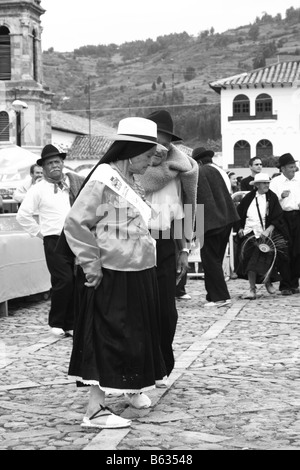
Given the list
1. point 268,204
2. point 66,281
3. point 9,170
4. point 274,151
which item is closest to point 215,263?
point 268,204

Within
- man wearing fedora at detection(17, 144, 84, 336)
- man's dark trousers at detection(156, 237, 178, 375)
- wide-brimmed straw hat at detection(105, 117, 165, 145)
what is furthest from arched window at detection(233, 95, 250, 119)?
wide-brimmed straw hat at detection(105, 117, 165, 145)

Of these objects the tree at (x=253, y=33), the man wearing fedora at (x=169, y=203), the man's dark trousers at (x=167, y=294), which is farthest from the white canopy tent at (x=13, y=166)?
the tree at (x=253, y=33)

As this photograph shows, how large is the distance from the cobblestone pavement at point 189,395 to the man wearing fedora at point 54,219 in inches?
12.6

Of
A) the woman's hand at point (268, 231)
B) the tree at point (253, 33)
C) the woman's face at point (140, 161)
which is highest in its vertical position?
the tree at point (253, 33)

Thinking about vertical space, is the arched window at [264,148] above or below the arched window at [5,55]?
below

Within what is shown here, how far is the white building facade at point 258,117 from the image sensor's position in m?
65.5

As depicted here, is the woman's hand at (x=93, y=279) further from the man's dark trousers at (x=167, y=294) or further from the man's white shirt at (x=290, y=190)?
the man's white shirt at (x=290, y=190)

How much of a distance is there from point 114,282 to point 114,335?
0.31 m

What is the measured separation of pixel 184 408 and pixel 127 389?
636 millimetres

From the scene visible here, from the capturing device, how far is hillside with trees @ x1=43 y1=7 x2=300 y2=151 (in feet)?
446

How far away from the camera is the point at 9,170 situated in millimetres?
18594

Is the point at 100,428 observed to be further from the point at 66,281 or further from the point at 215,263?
the point at 215,263

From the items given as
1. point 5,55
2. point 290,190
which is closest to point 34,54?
point 5,55

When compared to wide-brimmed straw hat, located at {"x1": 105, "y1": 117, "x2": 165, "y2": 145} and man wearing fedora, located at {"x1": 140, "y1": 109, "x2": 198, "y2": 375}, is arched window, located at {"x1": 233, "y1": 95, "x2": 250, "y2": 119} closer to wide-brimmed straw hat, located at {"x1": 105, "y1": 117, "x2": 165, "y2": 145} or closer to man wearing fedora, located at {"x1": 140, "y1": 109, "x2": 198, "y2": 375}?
man wearing fedora, located at {"x1": 140, "y1": 109, "x2": 198, "y2": 375}
